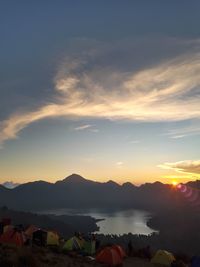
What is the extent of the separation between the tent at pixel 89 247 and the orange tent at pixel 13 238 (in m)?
6.99

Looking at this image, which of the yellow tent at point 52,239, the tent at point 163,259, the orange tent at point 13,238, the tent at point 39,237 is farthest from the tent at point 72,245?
the tent at point 163,259

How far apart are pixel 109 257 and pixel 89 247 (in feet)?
19.8

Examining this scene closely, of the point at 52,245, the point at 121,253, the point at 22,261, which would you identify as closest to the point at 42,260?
the point at 22,261

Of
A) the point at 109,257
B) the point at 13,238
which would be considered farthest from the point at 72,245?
the point at 109,257

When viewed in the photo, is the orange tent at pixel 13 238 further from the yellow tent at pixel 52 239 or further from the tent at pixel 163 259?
the tent at pixel 163 259

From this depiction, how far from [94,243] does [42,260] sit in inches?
517

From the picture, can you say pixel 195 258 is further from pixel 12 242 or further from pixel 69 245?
pixel 12 242

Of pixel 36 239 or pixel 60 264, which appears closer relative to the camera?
pixel 60 264

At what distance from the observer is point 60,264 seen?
29.6 meters

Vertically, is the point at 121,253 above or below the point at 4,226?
below

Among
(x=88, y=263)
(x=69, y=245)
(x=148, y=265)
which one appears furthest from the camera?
(x=69, y=245)

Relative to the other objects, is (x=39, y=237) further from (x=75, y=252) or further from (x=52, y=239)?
(x=75, y=252)

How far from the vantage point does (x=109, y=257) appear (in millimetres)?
34812

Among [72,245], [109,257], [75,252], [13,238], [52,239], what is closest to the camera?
[109,257]
